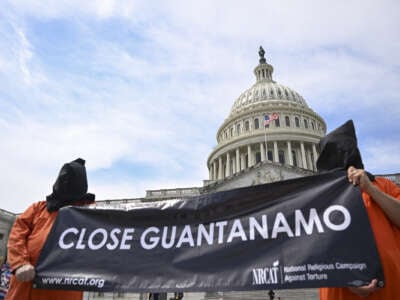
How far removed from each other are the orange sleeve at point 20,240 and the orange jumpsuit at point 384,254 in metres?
3.83

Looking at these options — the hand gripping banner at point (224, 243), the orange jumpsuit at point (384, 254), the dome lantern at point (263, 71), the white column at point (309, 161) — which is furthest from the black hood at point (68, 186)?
the dome lantern at point (263, 71)

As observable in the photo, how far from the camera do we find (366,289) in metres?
2.76

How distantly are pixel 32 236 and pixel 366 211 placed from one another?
439cm

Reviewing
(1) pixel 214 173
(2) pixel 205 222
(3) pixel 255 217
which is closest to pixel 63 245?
(2) pixel 205 222

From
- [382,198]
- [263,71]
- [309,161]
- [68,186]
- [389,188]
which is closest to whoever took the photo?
[382,198]

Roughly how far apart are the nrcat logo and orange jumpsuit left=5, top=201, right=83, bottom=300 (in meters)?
2.57

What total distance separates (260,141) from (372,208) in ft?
179

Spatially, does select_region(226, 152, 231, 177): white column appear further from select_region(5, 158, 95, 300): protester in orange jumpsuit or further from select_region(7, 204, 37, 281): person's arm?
select_region(7, 204, 37, 281): person's arm

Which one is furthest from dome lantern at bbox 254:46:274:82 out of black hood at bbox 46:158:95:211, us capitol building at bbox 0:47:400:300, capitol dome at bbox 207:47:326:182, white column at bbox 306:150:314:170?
black hood at bbox 46:158:95:211

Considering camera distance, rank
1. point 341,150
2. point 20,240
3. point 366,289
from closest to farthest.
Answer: point 366,289
point 341,150
point 20,240

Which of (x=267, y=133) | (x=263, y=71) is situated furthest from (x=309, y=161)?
(x=263, y=71)

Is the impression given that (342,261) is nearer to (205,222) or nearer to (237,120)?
(205,222)

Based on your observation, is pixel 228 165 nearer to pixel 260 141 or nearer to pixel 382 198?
pixel 260 141

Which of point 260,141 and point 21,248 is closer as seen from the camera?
point 21,248
